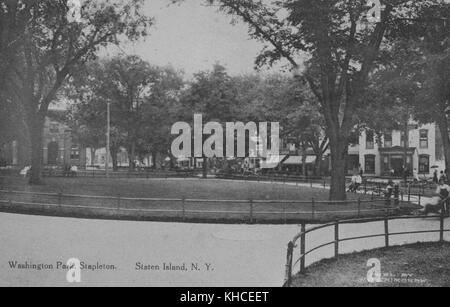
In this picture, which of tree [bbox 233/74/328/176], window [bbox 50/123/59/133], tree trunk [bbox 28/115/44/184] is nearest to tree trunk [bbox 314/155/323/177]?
tree [bbox 233/74/328/176]

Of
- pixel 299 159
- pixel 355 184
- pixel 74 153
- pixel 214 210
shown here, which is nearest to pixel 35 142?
pixel 214 210

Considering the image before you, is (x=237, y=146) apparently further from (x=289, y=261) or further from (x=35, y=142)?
(x=289, y=261)

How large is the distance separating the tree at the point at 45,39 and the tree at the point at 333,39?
→ 421cm

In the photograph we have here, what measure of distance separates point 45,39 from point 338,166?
1188 centimetres

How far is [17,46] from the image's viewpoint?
14086 mm

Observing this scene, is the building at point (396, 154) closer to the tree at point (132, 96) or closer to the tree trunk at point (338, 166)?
the tree trunk at point (338, 166)

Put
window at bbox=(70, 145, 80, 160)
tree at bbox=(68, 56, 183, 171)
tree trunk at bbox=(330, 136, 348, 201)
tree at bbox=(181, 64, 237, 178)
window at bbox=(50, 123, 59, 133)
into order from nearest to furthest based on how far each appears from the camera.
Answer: tree trunk at bbox=(330, 136, 348, 201) → tree at bbox=(68, 56, 183, 171) → tree at bbox=(181, 64, 237, 178) → window at bbox=(50, 123, 59, 133) → window at bbox=(70, 145, 80, 160)

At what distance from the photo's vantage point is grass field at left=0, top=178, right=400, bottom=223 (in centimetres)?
1384

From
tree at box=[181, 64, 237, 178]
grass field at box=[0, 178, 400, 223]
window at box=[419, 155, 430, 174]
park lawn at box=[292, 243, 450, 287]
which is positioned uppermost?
tree at box=[181, 64, 237, 178]

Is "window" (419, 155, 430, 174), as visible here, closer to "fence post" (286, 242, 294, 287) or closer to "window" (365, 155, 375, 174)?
"window" (365, 155, 375, 174)

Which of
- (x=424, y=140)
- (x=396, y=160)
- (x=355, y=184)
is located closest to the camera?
(x=355, y=184)

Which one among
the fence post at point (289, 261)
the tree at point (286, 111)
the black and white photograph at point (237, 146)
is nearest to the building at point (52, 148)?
the black and white photograph at point (237, 146)

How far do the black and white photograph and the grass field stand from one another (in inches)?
3.3

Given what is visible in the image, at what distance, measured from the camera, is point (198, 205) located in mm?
17156
